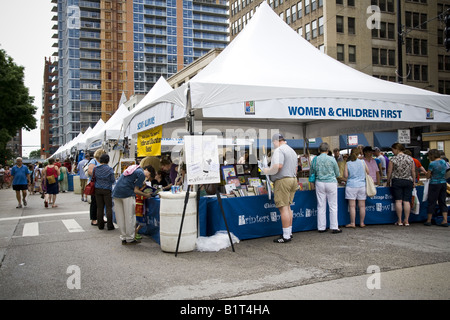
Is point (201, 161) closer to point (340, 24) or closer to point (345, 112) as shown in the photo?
point (345, 112)

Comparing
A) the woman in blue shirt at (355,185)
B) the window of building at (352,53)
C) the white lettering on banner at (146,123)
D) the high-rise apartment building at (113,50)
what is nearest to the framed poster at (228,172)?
the white lettering on banner at (146,123)

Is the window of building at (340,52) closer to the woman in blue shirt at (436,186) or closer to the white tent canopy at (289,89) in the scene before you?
the white tent canopy at (289,89)

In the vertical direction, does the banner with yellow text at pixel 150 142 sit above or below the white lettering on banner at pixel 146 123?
below

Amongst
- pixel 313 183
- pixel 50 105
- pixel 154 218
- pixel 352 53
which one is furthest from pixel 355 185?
pixel 50 105

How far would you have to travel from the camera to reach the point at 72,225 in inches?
417

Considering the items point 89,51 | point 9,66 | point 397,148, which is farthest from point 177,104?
point 89,51

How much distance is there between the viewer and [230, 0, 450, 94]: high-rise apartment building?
45062 millimetres

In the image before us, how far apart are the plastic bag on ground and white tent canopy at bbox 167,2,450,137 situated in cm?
220

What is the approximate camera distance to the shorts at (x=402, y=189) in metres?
8.91

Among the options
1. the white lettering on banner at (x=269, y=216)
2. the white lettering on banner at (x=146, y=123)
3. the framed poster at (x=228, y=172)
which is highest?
the white lettering on banner at (x=146, y=123)

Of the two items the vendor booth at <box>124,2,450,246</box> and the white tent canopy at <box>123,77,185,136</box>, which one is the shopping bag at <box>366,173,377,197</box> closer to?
the vendor booth at <box>124,2,450,246</box>

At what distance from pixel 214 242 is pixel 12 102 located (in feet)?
112

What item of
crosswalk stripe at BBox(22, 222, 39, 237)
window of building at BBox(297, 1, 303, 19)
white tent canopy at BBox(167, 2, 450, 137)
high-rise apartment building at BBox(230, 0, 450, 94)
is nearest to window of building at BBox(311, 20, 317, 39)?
high-rise apartment building at BBox(230, 0, 450, 94)

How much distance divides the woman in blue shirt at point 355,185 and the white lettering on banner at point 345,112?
1107 mm
